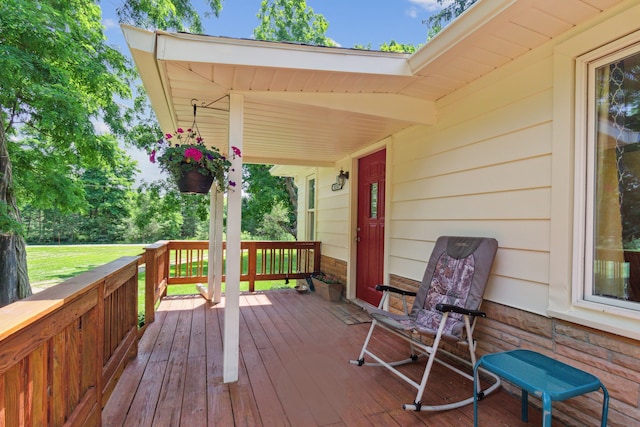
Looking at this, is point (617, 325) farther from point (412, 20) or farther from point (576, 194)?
point (412, 20)

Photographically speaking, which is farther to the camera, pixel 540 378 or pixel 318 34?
pixel 318 34

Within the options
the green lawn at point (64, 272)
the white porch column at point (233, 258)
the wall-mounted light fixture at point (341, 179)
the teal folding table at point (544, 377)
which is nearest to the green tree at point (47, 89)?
the green lawn at point (64, 272)

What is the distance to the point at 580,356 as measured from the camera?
1.81 meters

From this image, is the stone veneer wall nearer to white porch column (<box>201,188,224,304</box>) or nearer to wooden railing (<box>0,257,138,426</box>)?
wooden railing (<box>0,257,138,426</box>)

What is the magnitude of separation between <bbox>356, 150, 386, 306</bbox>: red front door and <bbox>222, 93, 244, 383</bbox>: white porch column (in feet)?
7.17

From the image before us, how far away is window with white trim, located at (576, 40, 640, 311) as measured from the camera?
1689mm

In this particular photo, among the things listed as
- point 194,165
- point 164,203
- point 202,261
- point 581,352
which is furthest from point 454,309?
point 164,203

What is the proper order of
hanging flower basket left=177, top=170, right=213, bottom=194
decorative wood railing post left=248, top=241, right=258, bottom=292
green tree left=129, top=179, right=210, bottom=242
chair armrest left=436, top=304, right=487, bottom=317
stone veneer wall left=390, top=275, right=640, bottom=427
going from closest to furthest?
stone veneer wall left=390, top=275, right=640, bottom=427
chair armrest left=436, top=304, right=487, bottom=317
hanging flower basket left=177, top=170, right=213, bottom=194
decorative wood railing post left=248, top=241, right=258, bottom=292
green tree left=129, top=179, right=210, bottom=242

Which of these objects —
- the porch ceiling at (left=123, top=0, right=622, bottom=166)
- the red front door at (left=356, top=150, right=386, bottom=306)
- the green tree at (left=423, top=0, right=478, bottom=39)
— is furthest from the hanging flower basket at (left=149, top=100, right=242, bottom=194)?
the green tree at (left=423, top=0, right=478, bottom=39)

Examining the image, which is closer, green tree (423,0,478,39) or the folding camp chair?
the folding camp chair

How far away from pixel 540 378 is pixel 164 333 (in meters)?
3.30

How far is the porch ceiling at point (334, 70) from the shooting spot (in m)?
1.86

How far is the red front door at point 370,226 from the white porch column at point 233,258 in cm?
219

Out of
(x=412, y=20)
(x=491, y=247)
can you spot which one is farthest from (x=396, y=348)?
(x=412, y=20)
